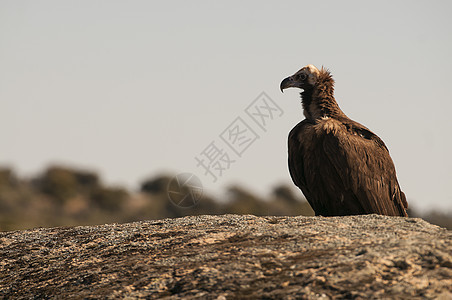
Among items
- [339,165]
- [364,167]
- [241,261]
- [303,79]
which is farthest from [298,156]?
[241,261]

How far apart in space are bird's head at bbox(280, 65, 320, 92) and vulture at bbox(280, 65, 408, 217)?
0.98 ft

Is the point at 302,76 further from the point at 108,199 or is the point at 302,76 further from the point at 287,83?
the point at 108,199

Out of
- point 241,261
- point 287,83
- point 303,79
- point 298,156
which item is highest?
point 287,83

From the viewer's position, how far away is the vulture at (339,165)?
31.4ft

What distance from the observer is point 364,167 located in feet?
31.8

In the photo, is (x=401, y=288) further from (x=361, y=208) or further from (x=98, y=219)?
(x=98, y=219)

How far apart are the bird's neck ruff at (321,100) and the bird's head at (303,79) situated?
0.07 m

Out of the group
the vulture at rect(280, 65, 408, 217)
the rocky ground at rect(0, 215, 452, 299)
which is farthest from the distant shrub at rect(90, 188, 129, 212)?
the rocky ground at rect(0, 215, 452, 299)

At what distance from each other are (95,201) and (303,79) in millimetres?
47502

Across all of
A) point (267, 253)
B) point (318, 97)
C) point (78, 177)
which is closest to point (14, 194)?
point (78, 177)

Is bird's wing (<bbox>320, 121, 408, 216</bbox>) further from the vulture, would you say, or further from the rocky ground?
the rocky ground

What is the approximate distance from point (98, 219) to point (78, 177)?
30.8 feet

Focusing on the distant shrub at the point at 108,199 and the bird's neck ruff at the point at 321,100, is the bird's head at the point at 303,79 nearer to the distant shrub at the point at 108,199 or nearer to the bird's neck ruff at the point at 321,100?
the bird's neck ruff at the point at 321,100

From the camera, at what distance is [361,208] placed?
9773 mm
